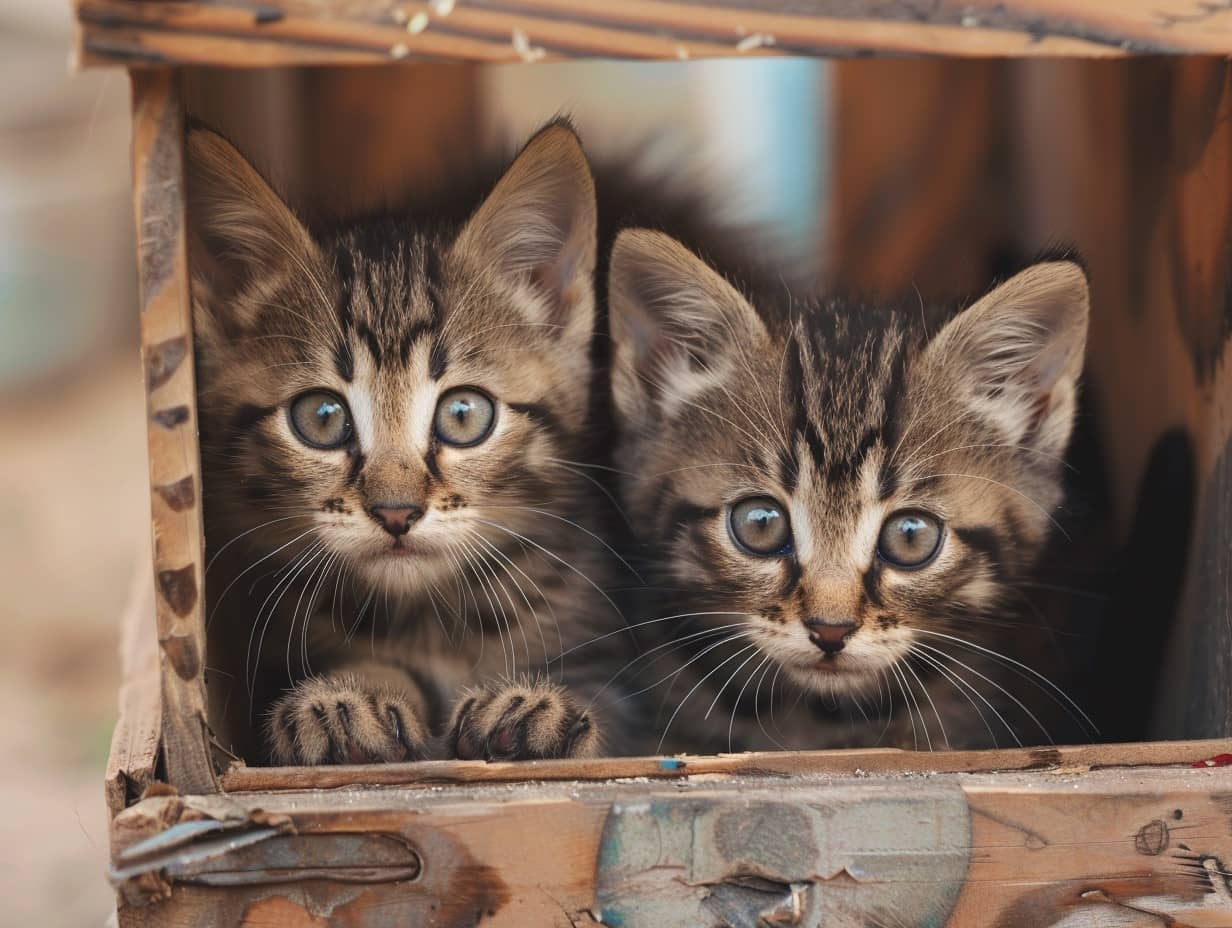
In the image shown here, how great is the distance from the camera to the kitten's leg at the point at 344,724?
1693 mm

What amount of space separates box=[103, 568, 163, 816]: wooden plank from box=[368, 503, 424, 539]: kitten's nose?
35 centimetres

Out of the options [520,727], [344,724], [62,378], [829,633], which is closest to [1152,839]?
[829,633]

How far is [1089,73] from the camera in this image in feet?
9.84

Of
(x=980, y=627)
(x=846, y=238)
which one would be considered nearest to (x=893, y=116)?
(x=846, y=238)

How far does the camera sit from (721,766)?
156 centimetres

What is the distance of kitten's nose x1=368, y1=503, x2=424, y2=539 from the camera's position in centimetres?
176

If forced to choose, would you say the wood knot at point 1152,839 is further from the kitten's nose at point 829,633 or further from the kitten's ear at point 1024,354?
the kitten's ear at point 1024,354

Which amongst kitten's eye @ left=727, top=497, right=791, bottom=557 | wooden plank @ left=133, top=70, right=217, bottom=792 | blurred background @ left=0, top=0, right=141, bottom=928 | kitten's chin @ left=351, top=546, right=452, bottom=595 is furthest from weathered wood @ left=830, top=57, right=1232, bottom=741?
blurred background @ left=0, top=0, right=141, bottom=928

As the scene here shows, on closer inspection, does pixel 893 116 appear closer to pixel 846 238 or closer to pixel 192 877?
pixel 846 238

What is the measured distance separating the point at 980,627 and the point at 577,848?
78cm

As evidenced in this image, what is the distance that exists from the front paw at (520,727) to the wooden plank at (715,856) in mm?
205

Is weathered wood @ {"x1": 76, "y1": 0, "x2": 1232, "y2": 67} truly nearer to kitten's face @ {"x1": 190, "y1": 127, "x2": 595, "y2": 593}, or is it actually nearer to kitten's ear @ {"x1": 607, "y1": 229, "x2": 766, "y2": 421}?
kitten's face @ {"x1": 190, "y1": 127, "x2": 595, "y2": 593}

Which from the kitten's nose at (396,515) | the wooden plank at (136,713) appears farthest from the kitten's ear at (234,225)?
the wooden plank at (136,713)

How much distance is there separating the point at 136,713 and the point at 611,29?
109 centimetres
